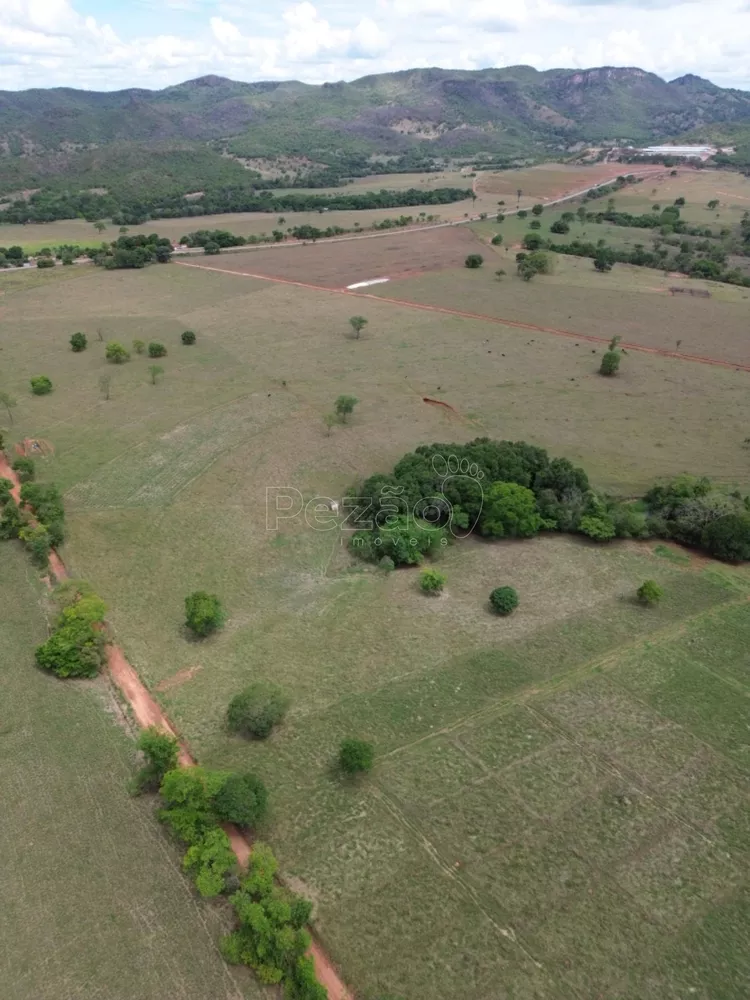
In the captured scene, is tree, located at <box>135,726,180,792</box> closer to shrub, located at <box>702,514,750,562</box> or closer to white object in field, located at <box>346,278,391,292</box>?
shrub, located at <box>702,514,750,562</box>

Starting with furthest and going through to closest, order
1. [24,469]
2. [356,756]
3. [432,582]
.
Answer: [24,469]
[432,582]
[356,756]

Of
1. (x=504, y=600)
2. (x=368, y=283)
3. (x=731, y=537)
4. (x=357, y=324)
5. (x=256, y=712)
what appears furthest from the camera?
(x=368, y=283)

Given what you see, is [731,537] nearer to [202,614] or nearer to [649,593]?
[649,593]

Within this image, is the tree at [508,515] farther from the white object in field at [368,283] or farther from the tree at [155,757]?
the white object in field at [368,283]

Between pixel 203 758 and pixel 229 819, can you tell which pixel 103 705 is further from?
pixel 229 819

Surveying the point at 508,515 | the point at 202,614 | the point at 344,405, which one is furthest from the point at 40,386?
the point at 508,515

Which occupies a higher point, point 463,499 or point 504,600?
point 463,499

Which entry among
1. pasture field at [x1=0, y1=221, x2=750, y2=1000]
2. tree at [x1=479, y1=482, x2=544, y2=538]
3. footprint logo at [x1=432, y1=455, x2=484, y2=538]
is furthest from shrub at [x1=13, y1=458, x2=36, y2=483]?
tree at [x1=479, y1=482, x2=544, y2=538]
